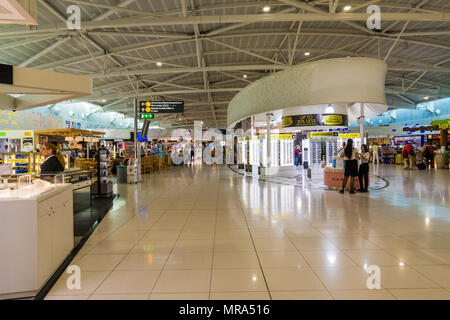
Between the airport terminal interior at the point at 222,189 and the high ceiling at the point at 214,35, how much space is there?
0.22 ft

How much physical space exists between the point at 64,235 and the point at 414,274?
376 cm

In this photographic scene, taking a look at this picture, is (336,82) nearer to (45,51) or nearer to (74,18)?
(74,18)

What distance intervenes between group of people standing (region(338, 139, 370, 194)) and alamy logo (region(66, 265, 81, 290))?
6.90m

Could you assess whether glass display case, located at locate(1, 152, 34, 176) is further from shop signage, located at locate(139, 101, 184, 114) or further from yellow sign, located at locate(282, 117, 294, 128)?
yellow sign, located at locate(282, 117, 294, 128)

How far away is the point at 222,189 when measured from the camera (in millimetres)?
9133

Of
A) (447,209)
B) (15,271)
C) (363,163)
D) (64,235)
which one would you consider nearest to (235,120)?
(363,163)

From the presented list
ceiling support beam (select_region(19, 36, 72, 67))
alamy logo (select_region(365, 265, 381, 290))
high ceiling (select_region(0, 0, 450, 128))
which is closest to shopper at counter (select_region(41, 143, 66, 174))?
high ceiling (select_region(0, 0, 450, 128))

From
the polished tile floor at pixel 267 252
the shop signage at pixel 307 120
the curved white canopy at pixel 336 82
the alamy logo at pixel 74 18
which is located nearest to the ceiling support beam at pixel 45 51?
the alamy logo at pixel 74 18

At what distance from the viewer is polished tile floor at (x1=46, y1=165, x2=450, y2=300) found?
7.92 feet

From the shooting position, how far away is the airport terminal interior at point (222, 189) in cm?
248

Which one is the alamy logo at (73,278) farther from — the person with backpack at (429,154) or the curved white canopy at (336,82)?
the person with backpack at (429,154)

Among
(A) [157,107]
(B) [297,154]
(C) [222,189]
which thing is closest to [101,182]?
(C) [222,189]
